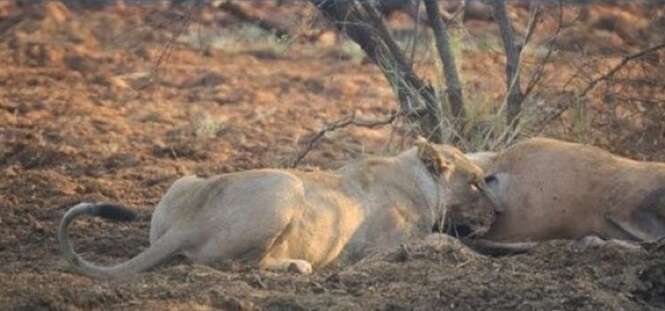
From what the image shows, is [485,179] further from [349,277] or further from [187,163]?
[187,163]

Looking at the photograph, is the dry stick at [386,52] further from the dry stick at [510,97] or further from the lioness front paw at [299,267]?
the lioness front paw at [299,267]

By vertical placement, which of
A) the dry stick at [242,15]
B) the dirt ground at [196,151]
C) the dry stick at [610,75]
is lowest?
the dry stick at [242,15]

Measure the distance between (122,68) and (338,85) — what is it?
2.05 metres

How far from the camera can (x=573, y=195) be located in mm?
7129

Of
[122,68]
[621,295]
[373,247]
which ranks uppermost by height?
[621,295]

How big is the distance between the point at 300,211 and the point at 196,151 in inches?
134

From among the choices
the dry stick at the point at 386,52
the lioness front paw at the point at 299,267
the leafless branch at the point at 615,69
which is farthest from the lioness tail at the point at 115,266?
the leafless branch at the point at 615,69

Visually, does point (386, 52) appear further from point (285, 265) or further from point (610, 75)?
point (285, 265)

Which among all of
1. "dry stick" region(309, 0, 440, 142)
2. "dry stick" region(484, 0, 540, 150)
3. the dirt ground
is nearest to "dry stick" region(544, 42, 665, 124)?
"dry stick" region(484, 0, 540, 150)

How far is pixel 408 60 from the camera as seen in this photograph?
29.5 feet

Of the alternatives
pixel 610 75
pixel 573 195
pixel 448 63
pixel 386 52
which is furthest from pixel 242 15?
pixel 573 195

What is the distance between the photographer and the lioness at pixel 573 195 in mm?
6980

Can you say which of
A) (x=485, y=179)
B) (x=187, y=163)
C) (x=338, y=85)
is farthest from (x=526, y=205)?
(x=338, y=85)

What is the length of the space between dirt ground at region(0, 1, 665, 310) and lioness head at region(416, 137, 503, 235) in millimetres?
872
